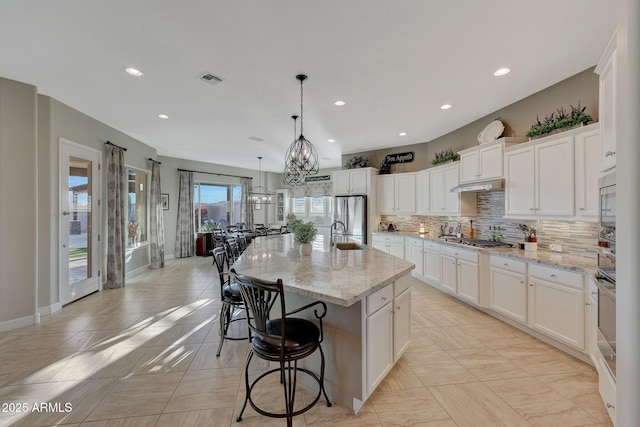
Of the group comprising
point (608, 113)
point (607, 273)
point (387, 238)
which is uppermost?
point (608, 113)

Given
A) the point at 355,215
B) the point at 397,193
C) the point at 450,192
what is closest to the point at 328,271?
the point at 450,192

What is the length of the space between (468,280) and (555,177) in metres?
1.67

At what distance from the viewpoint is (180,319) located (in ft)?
11.1

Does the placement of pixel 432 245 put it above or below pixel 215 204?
below

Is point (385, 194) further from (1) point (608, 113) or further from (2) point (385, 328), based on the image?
(2) point (385, 328)

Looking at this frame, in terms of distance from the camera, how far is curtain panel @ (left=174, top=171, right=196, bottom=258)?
771 centimetres

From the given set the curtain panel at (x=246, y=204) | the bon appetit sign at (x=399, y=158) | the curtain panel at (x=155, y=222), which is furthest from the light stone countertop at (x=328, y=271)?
the curtain panel at (x=246, y=204)

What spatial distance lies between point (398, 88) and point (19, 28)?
366 cm

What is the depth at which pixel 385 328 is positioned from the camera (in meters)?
1.98

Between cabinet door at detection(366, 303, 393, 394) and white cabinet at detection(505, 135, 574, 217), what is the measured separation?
2.37 meters

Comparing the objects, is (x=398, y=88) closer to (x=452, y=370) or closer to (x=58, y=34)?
(x=452, y=370)

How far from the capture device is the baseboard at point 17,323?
3.02m

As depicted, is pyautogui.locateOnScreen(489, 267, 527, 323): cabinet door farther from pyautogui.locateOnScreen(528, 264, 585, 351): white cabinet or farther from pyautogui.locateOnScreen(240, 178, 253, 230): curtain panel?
pyautogui.locateOnScreen(240, 178, 253, 230): curtain panel

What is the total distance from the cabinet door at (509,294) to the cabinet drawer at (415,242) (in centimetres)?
163
